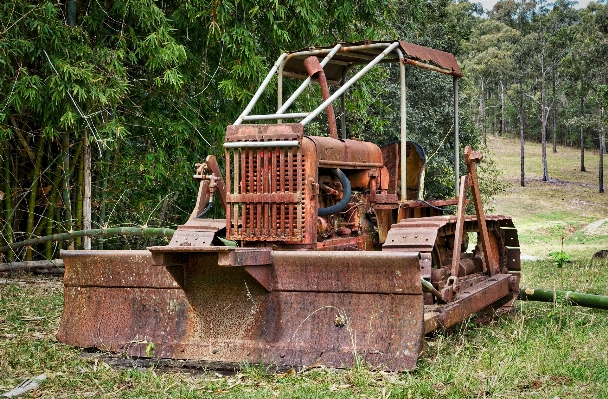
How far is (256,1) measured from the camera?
35.4ft

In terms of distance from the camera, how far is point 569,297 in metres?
7.25

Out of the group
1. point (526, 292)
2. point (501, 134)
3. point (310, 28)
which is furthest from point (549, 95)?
point (526, 292)

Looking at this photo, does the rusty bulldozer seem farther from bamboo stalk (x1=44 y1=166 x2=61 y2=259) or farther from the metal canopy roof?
bamboo stalk (x1=44 y1=166 x2=61 y2=259)

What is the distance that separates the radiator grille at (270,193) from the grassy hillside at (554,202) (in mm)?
15362

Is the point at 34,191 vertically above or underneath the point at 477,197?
underneath

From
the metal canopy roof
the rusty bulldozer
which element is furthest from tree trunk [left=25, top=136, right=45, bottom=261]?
the rusty bulldozer

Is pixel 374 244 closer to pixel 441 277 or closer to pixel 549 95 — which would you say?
pixel 441 277

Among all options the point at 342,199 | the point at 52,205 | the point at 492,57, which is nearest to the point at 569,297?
the point at 342,199

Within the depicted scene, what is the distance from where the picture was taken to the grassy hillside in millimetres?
25438

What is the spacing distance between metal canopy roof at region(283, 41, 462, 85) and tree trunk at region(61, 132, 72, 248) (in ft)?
12.8

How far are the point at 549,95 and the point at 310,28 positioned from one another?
44.5m

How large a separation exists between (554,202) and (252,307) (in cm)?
3642

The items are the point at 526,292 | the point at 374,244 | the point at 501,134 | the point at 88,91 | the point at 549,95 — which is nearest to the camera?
the point at 374,244

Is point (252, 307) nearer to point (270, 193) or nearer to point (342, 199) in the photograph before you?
point (270, 193)
